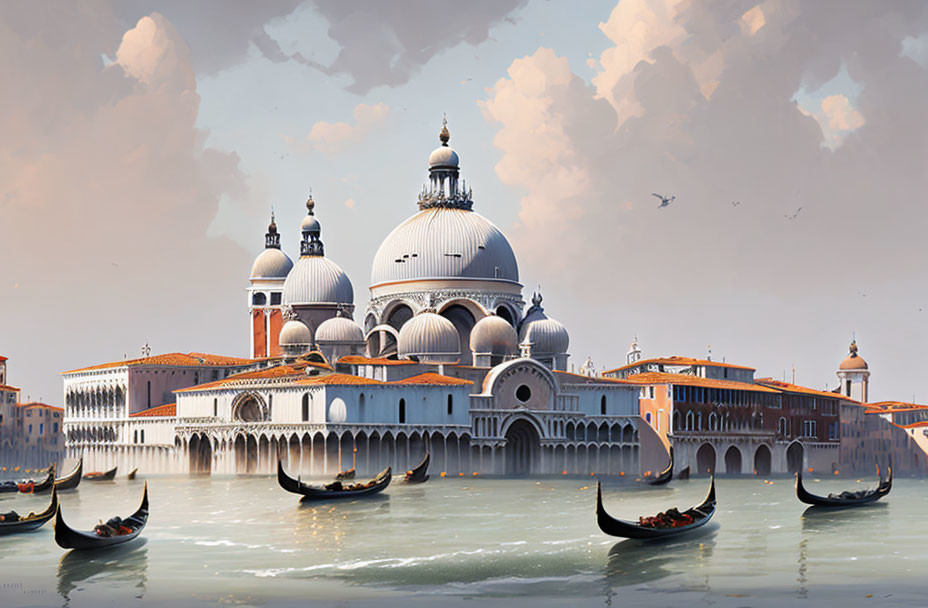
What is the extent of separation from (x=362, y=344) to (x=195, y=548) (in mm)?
38136

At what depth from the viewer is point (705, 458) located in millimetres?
70438

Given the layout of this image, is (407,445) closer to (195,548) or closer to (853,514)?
(853,514)

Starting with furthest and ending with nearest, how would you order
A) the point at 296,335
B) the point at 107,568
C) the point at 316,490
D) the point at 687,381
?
the point at 296,335 → the point at 687,381 → the point at 316,490 → the point at 107,568

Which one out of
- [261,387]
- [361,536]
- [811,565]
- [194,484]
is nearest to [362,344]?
[261,387]

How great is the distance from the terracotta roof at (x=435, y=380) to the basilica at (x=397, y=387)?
0.36 ft

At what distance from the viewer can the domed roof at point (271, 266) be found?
85062 millimetres

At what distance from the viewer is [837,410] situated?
8369cm

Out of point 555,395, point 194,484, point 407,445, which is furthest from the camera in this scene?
point 555,395

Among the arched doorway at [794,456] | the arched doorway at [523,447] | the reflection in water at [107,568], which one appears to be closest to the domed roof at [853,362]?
the arched doorway at [794,456]

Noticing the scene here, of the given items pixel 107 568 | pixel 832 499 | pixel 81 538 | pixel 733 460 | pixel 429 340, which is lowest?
pixel 733 460

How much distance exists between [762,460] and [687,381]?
8.01 m

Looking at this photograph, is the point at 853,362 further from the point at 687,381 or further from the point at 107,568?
the point at 107,568

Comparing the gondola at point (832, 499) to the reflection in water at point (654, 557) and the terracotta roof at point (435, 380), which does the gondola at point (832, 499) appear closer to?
the reflection in water at point (654, 557)

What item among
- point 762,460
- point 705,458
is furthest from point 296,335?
point 762,460
